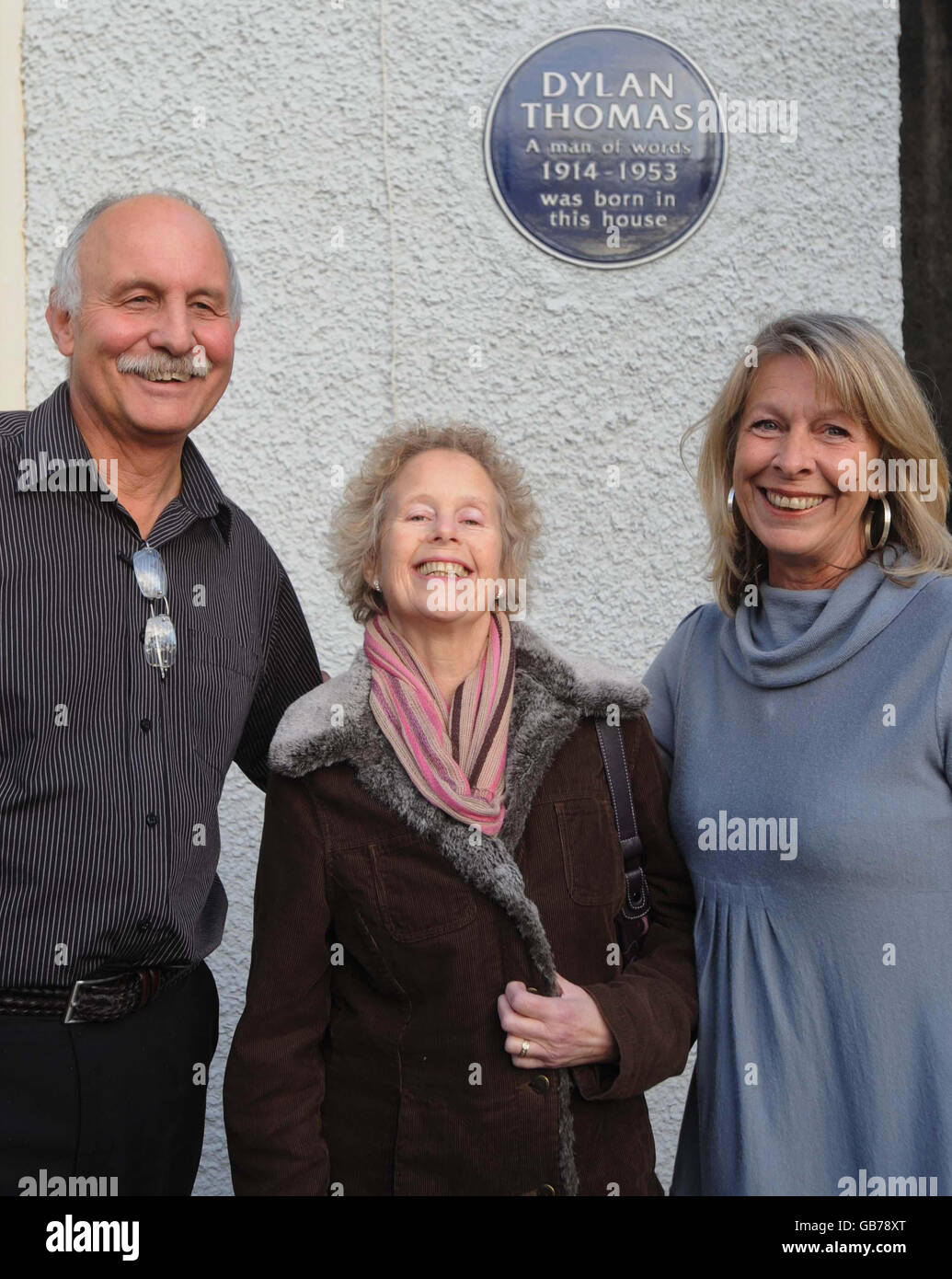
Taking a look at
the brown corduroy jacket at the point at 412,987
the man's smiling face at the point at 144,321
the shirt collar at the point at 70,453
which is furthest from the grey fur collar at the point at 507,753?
the man's smiling face at the point at 144,321

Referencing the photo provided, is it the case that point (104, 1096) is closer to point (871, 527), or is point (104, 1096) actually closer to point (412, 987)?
point (412, 987)

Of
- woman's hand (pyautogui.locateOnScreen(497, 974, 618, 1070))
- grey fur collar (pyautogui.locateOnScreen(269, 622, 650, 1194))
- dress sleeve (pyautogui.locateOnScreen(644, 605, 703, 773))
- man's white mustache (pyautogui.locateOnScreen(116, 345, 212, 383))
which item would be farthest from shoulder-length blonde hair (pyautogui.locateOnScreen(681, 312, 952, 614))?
man's white mustache (pyautogui.locateOnScreen(116, 345, 212, 383))

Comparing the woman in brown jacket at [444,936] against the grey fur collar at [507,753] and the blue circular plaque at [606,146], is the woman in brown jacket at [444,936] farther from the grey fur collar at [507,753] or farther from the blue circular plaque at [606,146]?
the blue circular plaque at [606,146]

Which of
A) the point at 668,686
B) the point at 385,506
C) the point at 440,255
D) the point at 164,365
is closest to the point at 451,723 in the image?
the point at 385,506

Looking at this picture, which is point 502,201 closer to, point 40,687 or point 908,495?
point 908,495

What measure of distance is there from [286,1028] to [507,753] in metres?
0.56

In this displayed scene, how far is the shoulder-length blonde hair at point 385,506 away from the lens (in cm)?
212

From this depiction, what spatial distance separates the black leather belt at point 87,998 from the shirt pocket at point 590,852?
722 millimetres

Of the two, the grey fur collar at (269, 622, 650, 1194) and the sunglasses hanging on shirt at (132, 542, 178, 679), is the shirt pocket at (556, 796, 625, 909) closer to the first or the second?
the grey fur collar at (269, 622, 650, 1194)

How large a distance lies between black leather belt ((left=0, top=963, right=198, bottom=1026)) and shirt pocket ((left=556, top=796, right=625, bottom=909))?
722mm

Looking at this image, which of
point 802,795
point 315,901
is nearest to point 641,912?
point 802,795

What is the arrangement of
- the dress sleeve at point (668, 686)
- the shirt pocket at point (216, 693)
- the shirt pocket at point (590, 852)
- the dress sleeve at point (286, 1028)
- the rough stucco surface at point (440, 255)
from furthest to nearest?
the rough stucco surface at point (440, 255), the dress sleeve at point (668, 686), the shirt pocket at point (216, 693), the shirt pocket at point (590, 852), the dress sleeve at point (286, 1028)

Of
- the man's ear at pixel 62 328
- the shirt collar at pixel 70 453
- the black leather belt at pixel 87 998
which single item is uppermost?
the man's ear at pixel 62 328

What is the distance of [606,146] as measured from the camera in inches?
130
